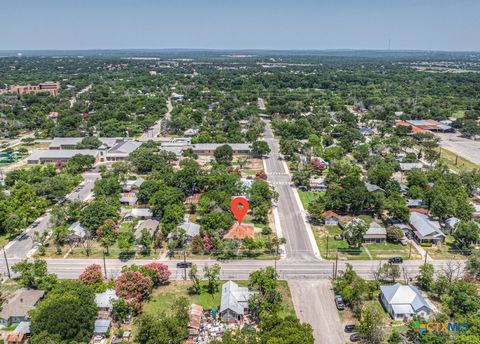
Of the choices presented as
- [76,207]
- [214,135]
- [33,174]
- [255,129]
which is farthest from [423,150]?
[33,174]

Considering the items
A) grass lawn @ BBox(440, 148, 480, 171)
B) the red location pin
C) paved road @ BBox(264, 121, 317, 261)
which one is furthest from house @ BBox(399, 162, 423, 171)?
the red location pin

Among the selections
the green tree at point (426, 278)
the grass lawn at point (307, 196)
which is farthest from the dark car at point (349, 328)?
the grass lawn at point (307, 196)

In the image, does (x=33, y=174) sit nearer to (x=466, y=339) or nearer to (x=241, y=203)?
(x=241, y=203)

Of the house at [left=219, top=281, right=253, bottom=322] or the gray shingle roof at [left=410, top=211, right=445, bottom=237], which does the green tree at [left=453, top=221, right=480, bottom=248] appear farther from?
the house at [left=219, top=281, right=253, bottom=322]

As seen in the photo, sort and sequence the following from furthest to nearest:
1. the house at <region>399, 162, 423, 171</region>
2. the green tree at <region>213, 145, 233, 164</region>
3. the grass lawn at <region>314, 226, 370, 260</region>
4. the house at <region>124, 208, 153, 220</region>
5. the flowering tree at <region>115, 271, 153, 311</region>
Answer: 1. the green tree at <region>213, 145, 233, 164</region>
2. the house at <region>399, 162, 423, 171</region>
3. the house at <region>124, 208, 153, 220</region>
4. the grass lawn at <region>314, 226, 370, 260</region>
5. the flowering tree at <region>115, 271, 153, 311</region>

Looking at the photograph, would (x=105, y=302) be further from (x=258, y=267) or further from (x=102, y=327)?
(x=258, y=267)

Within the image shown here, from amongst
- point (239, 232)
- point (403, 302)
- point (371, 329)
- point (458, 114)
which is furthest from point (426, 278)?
point (458, 114)
